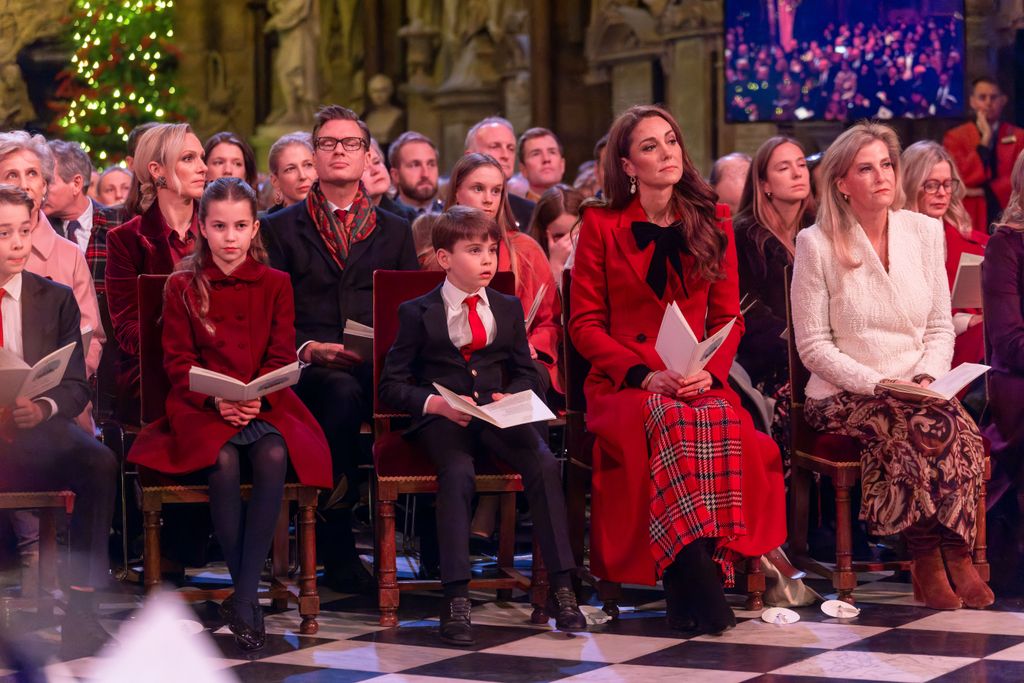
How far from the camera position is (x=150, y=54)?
1405cm

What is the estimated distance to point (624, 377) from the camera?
4543mm

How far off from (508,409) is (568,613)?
1.97 feet

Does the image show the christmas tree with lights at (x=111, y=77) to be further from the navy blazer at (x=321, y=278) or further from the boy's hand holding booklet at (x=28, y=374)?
the boy's hand holding booklet at (x=28, y=374)

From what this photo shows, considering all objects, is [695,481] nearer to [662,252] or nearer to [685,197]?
[662,252]

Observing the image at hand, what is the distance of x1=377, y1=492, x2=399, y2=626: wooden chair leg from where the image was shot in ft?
14.5

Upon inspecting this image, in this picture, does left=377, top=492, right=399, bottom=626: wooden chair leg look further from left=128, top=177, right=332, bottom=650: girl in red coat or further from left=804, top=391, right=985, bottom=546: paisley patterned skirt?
left=804, top=391, right=985, bottom=546: paisley patterned skirt

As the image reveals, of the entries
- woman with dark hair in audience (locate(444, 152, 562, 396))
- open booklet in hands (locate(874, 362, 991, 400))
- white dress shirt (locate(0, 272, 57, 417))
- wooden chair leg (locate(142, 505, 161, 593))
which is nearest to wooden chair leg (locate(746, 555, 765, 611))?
open booklet in hands (locate(874, 362, 991, 400))

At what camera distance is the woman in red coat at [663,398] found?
4.29m

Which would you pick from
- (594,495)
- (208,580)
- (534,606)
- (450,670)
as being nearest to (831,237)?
(594,495)

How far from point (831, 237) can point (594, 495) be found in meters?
1.16

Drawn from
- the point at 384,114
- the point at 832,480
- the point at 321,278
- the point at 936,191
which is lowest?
the point at 832,480

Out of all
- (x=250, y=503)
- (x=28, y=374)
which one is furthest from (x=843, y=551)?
(x=28, y=374)

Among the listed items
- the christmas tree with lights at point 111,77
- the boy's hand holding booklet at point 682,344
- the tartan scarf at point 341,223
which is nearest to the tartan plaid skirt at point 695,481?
the boy's hand holding booklet at point 682,344

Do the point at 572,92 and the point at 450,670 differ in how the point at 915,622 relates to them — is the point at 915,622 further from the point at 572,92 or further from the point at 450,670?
the point at 572,92
